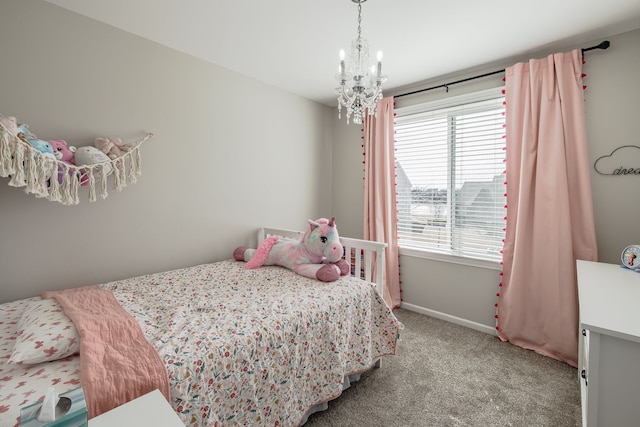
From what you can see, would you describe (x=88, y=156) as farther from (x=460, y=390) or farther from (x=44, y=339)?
(x=460, y=390)

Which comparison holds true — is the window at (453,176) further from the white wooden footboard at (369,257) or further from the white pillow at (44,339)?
the white pillow at (44,339)

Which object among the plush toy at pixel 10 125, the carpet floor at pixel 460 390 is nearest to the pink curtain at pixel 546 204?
the carpet floor at pixel 460 390

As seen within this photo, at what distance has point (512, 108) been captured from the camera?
7.75ft

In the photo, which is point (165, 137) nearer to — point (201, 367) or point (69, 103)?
point (69, 103)

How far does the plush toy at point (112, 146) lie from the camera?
186 centimetres

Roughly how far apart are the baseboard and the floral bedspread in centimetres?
115

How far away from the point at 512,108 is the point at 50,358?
325 centimetres

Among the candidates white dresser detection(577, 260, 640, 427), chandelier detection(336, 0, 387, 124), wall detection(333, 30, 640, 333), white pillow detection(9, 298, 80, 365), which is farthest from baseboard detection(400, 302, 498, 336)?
white pillow detection(9, 298, 80, 365)

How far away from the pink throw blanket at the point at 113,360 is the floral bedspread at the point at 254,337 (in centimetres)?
6

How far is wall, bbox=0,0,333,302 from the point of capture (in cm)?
169

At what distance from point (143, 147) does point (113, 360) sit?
1632 mm

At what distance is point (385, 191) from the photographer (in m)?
3.14

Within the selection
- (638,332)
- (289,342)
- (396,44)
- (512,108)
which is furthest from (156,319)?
(512,108)

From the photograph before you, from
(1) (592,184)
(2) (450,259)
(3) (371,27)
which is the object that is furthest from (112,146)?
(1) (592,184)
